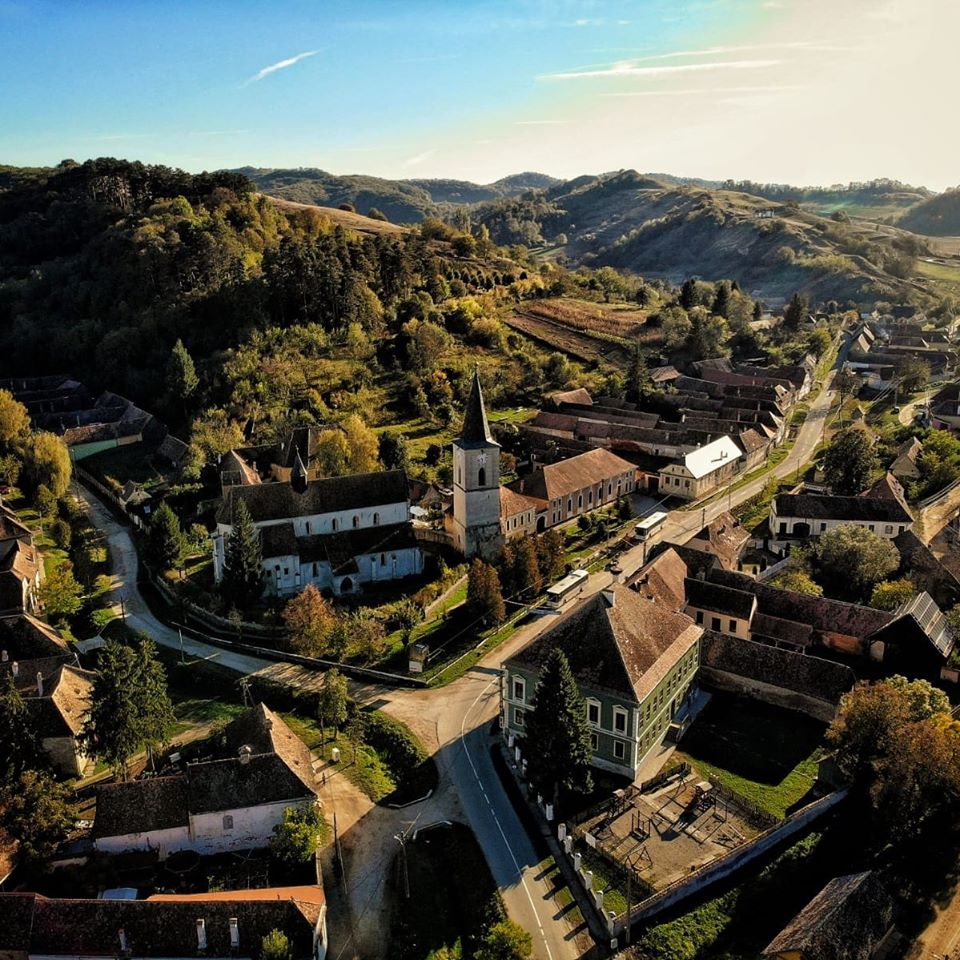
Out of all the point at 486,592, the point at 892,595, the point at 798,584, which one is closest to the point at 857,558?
the point at 892,595

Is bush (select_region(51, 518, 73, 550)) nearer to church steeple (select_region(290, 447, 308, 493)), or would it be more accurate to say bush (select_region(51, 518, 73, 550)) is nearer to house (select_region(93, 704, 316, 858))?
church steeple (select_region(290, 447, 308, 493))

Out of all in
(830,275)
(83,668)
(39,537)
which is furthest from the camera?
(830,275)

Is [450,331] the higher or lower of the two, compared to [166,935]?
higher

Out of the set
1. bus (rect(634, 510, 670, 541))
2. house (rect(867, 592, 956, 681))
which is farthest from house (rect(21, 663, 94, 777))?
house (rect(867, 592, 956, 681))

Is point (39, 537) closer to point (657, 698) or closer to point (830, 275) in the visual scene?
point (657, 698)

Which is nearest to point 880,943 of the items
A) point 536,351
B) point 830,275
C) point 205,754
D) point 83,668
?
point 205,754
